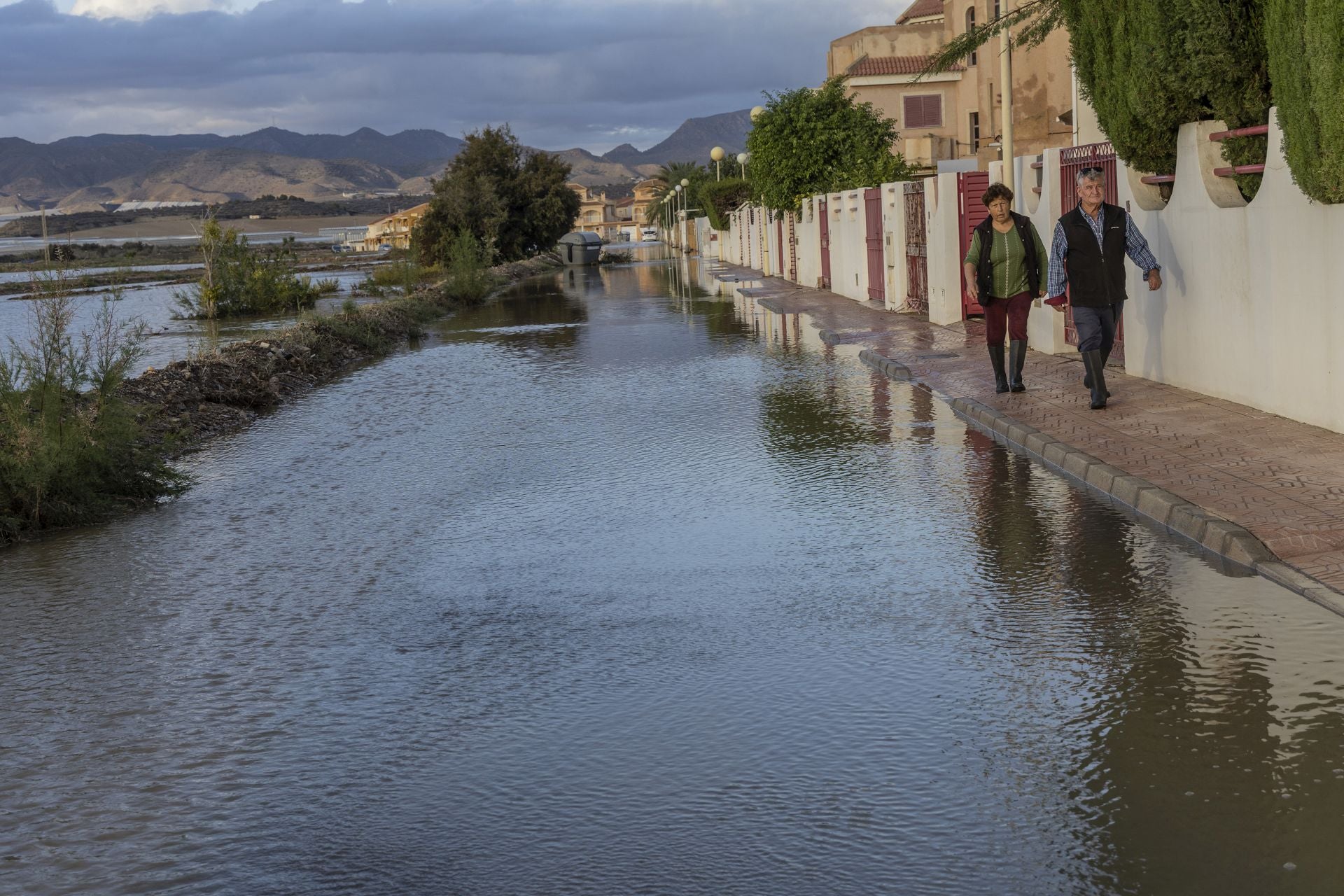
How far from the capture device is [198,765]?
5.27m

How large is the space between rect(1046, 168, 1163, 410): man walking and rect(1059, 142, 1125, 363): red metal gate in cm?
238

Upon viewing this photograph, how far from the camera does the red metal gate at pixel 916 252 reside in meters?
26.0

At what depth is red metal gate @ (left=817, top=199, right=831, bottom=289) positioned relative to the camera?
123ft

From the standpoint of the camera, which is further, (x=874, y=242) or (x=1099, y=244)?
(x=874, y=242)

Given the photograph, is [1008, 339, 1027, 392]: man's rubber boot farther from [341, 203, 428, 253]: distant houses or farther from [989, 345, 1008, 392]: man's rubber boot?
[341, 203, 428, 253]: distant houses

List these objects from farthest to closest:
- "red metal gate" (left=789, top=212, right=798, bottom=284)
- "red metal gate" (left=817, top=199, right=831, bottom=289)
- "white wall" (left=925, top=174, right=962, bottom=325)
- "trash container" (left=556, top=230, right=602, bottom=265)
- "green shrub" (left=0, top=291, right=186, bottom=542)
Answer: "trash container" (left=556, top=230, right=602, bottom=265) → "red metal gate" (left=789, top=212, right=798, bottom=284) → "red metal gate" (left=817, top=199, right=831, bottom=289) → "white wall" (left=925, top=174, right=962, bottom=325) → "green shrub" (left=0, top=291, right=186, bottom=542)

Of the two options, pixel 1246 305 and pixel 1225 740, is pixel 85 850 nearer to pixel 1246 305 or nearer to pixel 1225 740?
pixel 1225 740

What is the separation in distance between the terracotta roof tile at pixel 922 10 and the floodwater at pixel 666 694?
246 ft

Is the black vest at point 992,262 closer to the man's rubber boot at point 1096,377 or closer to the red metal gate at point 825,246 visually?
the man's rubber boot at point 1096,377

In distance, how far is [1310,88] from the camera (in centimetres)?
1025

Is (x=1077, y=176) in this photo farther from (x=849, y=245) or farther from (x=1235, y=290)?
(x=849, y=245)

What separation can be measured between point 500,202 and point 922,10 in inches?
1030

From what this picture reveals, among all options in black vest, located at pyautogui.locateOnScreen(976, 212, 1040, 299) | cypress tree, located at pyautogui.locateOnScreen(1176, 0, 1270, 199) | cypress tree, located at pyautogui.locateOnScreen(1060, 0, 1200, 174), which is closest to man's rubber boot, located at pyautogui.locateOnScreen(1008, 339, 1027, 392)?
black vest, located at pyautogui.locateOnScreen(976, 212, 1040, 299)

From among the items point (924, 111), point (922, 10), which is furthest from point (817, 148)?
point (922, 10)
